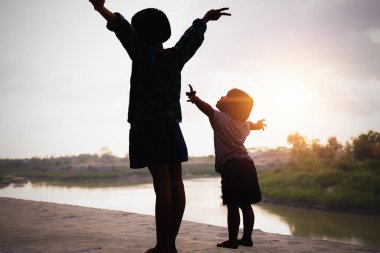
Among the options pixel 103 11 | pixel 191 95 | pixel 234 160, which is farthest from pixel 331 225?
pixel 103 11

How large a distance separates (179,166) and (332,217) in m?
26.7

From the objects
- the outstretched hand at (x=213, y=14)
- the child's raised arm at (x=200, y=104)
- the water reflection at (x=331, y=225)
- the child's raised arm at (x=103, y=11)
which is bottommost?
the water reflection at (x=331, y=225)

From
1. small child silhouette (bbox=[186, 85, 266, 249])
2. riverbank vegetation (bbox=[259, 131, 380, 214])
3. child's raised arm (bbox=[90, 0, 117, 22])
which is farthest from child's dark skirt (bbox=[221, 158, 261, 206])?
riverbank vegetation (bbox=[259, 131, 380, 214])

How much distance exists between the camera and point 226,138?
260 cm

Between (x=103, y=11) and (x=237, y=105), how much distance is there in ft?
4.33

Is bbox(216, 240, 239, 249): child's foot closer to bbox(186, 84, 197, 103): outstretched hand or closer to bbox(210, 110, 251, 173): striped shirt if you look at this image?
bbox(210, 110, 251, 173): striped shirt

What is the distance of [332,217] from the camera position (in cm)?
2556

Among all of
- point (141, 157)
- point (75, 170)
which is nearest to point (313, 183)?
point (141, 157)

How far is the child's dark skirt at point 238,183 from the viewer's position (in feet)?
8.28

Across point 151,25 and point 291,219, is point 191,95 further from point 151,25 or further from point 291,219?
point 291,219

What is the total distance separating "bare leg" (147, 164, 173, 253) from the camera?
187 centimetres

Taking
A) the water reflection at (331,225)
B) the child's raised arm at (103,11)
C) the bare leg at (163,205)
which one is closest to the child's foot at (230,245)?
the bare leg at (163,205)

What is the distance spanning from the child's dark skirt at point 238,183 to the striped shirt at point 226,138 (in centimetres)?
5

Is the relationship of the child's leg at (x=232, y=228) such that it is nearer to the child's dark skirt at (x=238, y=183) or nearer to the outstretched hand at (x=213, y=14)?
the child's dark skirt at (x=238, y=183)
